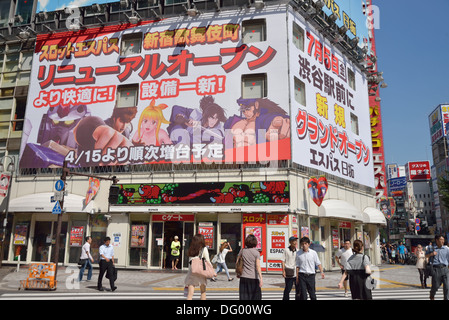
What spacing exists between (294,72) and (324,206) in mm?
8241

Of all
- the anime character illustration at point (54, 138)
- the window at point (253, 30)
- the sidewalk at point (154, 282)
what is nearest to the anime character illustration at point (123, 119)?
the anime character illustration at point (54, 138)

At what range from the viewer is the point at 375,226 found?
29250mm

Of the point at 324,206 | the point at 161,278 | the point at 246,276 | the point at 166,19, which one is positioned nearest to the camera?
the point at 246,276

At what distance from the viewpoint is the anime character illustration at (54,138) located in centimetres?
2369

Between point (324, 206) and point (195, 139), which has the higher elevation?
point (195, 139)

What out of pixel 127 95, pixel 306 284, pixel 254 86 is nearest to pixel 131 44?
pixel 127 95

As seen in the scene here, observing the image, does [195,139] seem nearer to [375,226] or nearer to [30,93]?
[30,93]

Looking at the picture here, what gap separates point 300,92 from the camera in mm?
22797

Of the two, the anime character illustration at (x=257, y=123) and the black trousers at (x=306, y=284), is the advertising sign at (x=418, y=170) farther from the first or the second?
the black trousers at (x=306, y=284)

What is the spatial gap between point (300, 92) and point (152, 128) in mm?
9397

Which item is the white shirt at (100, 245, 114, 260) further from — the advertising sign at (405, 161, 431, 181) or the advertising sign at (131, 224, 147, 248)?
the advertising sign at (405, 161, 431, 181)

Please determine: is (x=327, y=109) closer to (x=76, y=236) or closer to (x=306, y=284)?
(x=306, y=284)

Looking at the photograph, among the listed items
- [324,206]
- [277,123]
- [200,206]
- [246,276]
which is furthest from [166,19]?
[246,276]

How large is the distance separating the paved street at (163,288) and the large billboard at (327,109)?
7867 mm
